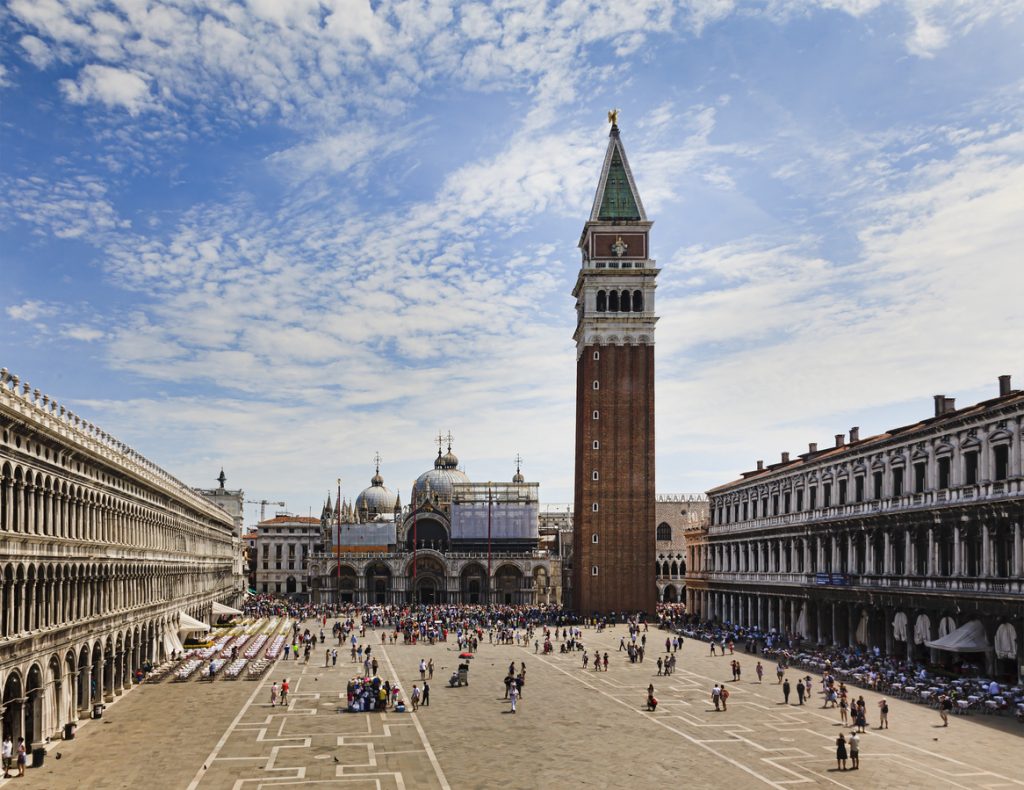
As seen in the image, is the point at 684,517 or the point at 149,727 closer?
the point at 149,727

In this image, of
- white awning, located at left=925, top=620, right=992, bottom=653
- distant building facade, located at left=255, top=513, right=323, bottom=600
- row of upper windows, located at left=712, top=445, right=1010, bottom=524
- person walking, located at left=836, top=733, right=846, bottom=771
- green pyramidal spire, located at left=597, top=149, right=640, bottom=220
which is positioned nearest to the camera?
person walking, located at left=836, top=733, right=846, bottom=771

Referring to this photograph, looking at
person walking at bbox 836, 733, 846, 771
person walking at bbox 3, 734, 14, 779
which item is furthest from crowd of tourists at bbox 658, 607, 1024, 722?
person walking at bbox 3, 734, 14, 779

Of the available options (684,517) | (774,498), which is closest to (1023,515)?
(774,498)

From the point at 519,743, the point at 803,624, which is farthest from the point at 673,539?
the point at 519,743

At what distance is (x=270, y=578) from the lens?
514 feet

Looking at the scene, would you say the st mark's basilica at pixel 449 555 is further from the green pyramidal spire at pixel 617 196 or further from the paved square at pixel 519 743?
the paved square at pixel 519 743

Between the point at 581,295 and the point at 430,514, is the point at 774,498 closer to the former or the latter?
the point at 581,295

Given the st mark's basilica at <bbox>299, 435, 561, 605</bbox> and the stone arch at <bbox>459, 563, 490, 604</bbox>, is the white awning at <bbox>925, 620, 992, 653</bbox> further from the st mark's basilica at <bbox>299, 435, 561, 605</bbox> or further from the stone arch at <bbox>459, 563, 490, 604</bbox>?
the stone arch at <bbox>459, 563, 490, 604</bbox>

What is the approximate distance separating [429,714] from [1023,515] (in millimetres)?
24968

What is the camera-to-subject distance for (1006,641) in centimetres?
4341

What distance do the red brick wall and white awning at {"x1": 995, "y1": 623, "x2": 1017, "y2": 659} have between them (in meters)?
52.4

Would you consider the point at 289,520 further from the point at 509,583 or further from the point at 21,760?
the point at 21,760

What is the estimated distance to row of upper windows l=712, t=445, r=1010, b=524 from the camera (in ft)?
149

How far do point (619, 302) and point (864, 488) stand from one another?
43.4 m
